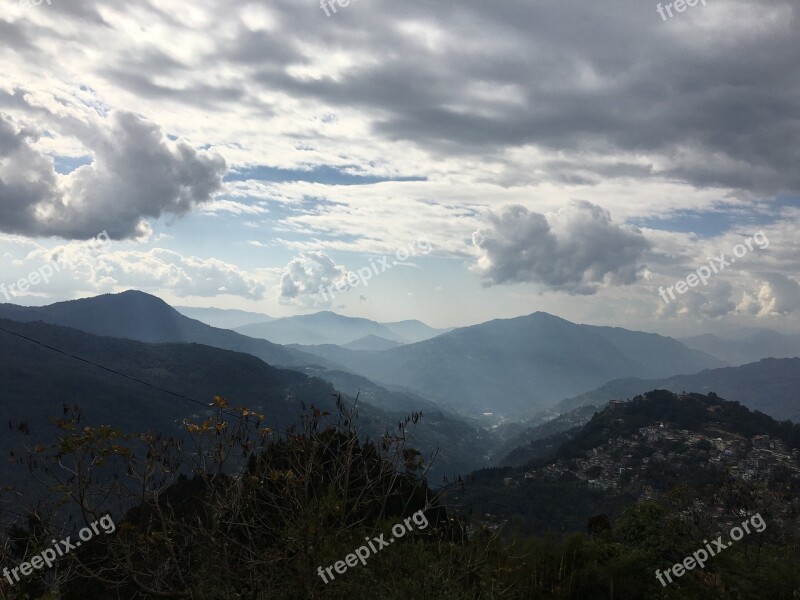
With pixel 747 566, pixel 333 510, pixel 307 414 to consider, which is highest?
pixel 307 414

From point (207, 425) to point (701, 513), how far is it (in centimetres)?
1531

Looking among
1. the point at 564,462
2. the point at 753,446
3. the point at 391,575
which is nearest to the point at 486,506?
the point at 564,462

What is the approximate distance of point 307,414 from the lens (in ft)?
29.3

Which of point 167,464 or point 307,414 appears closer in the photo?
point 167,464

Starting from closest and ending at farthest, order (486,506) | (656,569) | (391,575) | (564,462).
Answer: (391,575) < (656,569) < (486,506) < (564,462)

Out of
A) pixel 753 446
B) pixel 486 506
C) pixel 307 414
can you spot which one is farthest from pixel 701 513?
pixel 753 446

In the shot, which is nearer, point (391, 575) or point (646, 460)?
point (391, 575)

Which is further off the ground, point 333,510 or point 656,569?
point 333,510

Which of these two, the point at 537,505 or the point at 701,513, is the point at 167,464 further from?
the point at 537,505

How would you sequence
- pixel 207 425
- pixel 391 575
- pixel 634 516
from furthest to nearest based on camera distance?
pixel 634 516 → pixel 391 575 → pixel 207 425

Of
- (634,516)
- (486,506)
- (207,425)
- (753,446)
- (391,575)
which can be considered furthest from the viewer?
(753,446)

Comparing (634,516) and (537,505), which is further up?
(634,516)

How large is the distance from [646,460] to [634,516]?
14781 centimetres

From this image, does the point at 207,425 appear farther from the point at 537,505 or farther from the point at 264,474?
the point at 537,505
